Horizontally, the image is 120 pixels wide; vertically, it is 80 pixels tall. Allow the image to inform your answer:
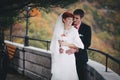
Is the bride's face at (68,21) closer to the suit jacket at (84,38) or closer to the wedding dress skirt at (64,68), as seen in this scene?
the suit jacket at (84,38)

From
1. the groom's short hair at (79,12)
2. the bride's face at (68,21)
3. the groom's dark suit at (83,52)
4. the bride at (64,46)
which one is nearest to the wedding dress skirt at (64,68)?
the bride at (64,46)

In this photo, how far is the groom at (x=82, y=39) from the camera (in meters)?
8.12

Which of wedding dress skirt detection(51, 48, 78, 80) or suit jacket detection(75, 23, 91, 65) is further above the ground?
suit jacket detection(75, 23, 91, 65)

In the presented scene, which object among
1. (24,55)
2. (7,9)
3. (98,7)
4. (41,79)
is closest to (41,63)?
(41,79)

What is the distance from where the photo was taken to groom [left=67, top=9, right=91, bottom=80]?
8117 millimetres

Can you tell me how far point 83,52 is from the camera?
8.27 meters

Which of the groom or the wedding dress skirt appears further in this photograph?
the wedding dress skirt

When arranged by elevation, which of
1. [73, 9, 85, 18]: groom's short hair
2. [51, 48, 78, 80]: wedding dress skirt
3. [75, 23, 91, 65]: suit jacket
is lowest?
[51, 48, 78, 80]: wedding dress skirt

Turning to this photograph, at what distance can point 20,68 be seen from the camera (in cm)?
1326

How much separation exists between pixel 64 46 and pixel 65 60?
394mm

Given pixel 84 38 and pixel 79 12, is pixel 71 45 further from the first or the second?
pixel 79 12

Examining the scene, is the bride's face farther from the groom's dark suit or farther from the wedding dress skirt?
the wedding dress skirt

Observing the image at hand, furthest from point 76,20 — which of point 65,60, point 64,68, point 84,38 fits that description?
point 64,68

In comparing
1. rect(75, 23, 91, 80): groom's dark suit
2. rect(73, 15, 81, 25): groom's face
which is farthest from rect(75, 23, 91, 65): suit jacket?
rect(73, 15, 81, 25): groom's face
